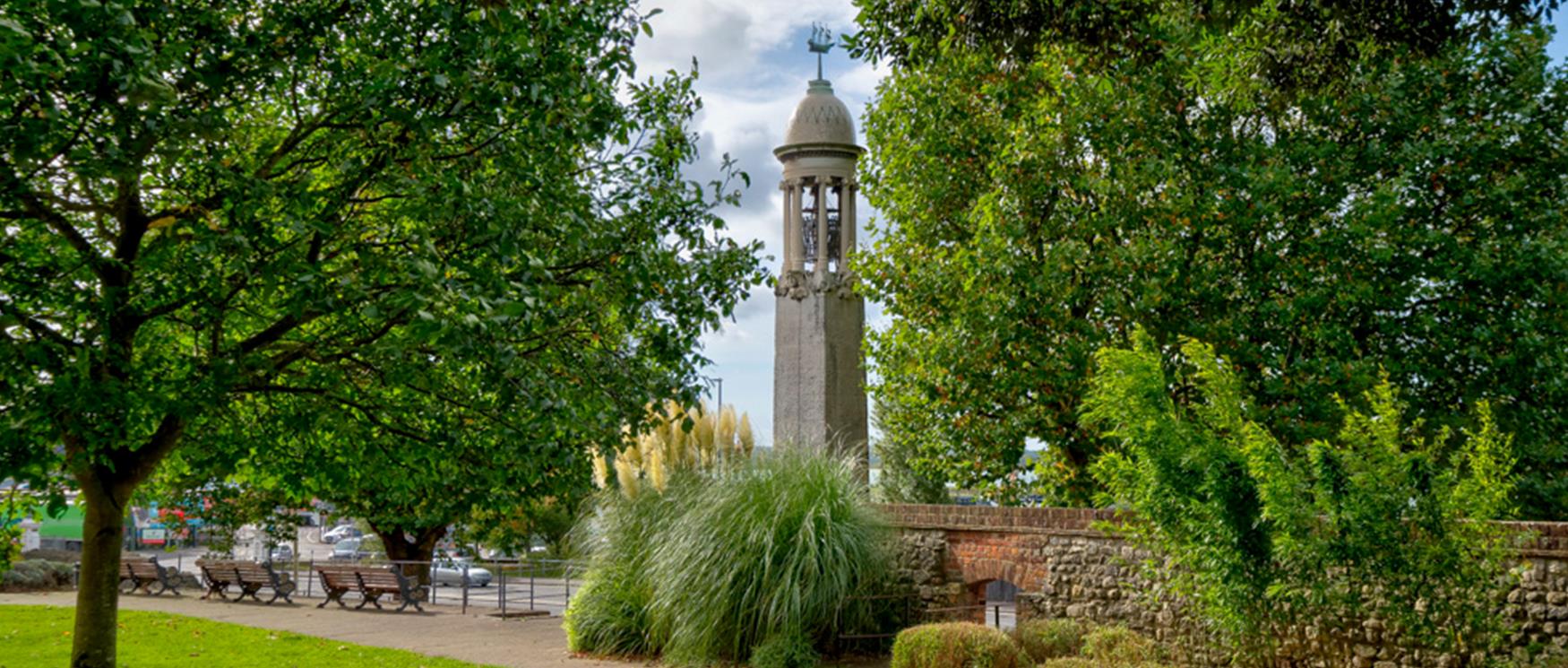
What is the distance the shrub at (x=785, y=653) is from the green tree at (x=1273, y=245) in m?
4.77

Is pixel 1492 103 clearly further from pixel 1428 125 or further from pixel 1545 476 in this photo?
pixel 1545 476

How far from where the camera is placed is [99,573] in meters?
9.01

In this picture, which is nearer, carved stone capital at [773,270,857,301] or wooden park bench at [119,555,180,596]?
carved stone capital at [773,270,857,301]

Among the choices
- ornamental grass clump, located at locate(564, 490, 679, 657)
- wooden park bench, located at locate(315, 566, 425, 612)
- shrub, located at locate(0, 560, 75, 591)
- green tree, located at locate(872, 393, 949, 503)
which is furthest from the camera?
green tree, located at locate(872, 393, 949, 503)

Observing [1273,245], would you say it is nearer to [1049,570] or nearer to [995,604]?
[1049,570]

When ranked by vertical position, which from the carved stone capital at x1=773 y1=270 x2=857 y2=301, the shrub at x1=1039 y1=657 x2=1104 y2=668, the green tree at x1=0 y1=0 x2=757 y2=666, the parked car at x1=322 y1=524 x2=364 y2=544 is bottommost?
the parked car at x1=322 y1=524 x2=364 y2=544

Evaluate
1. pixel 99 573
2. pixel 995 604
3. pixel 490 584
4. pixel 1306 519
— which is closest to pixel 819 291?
pixel 995 604

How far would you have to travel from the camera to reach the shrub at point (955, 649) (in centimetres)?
1155

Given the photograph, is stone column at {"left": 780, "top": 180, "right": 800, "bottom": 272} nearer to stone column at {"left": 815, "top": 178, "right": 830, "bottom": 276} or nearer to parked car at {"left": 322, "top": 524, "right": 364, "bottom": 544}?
stone column at {"left": 815, "top": 178, "right": 830, "bottom": 276}

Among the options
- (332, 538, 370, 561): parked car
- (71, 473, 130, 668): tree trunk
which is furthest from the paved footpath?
(332, 538, 370, 561): parked car

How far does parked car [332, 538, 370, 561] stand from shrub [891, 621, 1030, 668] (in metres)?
36.7

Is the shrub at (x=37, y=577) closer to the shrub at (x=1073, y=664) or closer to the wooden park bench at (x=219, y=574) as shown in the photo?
the wooden park bench at (x=219, y=574)

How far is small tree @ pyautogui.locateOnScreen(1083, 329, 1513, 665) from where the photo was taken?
897 cm

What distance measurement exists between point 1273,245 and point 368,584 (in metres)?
14.6
